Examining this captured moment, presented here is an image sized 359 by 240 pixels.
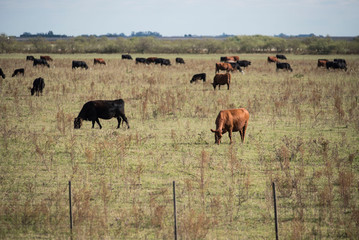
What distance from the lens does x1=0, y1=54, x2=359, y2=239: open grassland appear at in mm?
7684

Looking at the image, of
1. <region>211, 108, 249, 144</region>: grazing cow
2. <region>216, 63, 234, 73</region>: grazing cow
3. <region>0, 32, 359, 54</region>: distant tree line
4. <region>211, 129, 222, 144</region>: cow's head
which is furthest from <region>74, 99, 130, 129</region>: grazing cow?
<region>0, 32, 359, 54</region>: distant tree line

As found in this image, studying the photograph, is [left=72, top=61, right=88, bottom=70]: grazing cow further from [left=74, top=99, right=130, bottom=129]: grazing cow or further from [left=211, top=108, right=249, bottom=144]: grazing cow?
[left=211, top=108, right=249, bottom=144]: grazing cow

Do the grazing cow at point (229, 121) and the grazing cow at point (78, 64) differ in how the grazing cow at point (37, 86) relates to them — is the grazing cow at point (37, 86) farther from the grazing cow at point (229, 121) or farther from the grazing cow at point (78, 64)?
the grazing cow at point (78, 64)

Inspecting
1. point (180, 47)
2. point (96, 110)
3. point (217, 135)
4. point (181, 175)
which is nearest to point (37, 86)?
point (96, 110)

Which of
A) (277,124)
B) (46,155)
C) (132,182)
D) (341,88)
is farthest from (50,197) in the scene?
(341,88)

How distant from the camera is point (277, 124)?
17156mm

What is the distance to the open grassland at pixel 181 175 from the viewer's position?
768 cm

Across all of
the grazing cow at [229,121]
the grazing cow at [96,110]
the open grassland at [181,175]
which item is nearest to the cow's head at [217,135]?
the grazing cow at [229,121]

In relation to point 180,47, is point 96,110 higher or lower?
lower

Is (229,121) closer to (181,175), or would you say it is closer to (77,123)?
(181,175)

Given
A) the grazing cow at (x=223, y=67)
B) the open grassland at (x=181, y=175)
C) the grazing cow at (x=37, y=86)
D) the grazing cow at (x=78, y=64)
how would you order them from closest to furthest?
the open grassland at (x=181, y=175), the grazing cow at (x=37, y=86), the grazing cow at (x=223, y=67), the grazing cow at (x=78, y=64)

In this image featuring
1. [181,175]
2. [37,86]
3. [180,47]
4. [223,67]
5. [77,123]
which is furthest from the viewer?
[180,47]

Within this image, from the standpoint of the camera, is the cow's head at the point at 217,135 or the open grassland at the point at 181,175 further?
the cow's head at the point at 217,135

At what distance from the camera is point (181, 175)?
10.6 metres
